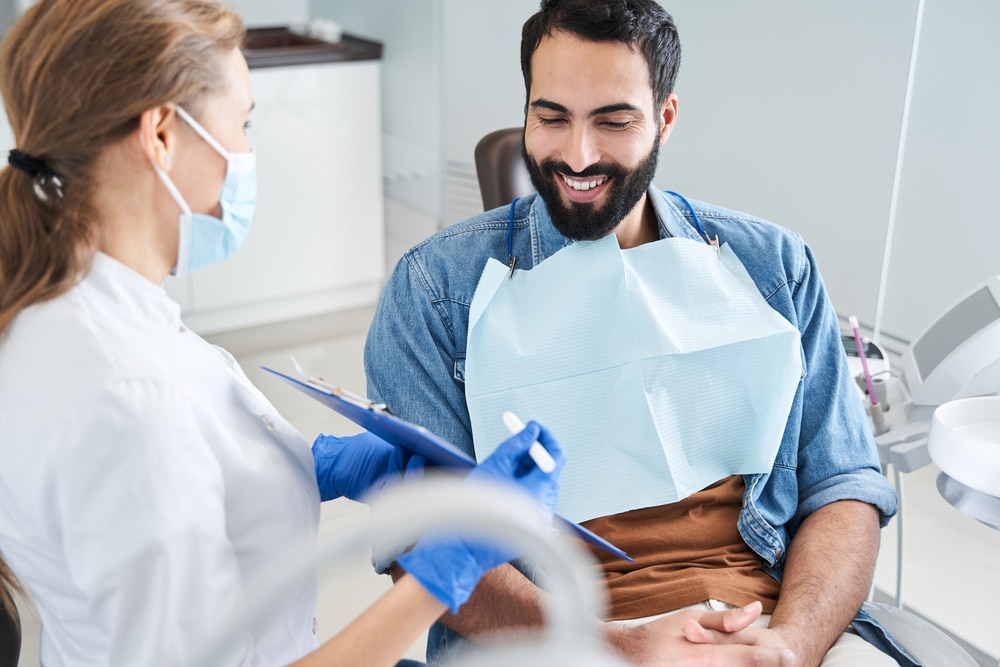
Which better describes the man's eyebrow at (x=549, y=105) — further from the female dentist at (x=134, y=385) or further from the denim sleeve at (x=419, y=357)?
the female dentist at (x=134, y=385)

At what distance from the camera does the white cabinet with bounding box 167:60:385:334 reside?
333 centimetres

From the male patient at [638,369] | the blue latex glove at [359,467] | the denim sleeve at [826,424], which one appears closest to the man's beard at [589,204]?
the male patient at [638,369]

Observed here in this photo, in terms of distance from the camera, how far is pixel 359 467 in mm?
1221

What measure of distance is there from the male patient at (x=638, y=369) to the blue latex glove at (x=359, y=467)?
0.33 feet

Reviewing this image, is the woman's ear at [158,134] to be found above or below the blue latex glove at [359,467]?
above

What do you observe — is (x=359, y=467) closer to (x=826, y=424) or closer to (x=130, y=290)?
(x=130, y=290)

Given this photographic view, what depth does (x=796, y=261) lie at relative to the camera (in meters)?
1.45

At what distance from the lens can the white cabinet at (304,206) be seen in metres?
3.33

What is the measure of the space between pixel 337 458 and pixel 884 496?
75cm

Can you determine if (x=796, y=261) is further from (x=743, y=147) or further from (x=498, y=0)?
(x=498, y=0)

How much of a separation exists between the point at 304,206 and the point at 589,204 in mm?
2254

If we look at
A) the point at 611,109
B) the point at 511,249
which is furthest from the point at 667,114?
the point at 511,249

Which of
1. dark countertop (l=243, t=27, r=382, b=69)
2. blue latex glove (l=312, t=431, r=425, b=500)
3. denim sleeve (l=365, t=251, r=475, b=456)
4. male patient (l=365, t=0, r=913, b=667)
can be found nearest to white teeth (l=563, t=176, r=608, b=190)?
male patient (l=365, t=0, r=913, b=667)

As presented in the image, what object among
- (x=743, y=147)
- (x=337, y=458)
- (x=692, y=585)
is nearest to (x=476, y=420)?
(x=337, y=458)
